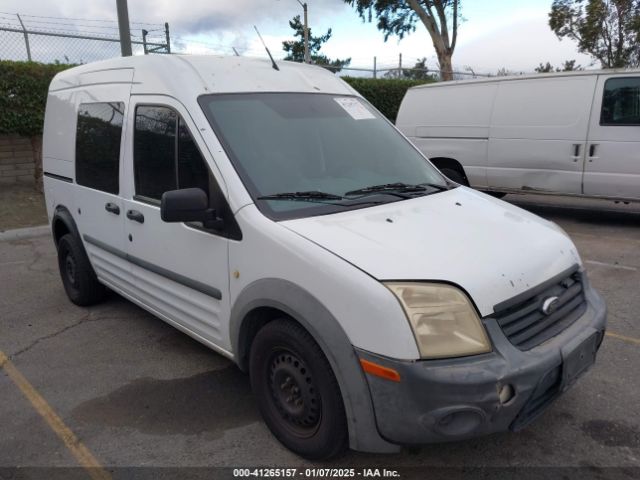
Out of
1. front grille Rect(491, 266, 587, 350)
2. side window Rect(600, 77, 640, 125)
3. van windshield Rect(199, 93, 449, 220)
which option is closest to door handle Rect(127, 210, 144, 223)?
van windshield Rect(199, 93, 449, 220)

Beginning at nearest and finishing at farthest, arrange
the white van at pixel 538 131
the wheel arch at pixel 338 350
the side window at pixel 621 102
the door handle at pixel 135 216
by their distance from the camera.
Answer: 1. the wheel arch at pixel 338 350
2. the door handle at pixel 135 216
3. the side window at pixel 621 102
4. the white van at pixel 538 131

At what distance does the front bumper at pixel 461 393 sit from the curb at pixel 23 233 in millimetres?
7421

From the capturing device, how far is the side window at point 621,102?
718cm

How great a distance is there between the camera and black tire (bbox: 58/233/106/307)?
15.3 ft

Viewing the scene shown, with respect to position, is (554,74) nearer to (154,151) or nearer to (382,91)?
(154,151)

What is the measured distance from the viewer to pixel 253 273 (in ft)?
8.83

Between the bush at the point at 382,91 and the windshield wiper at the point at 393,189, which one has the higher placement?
the bush at the point at 382,91

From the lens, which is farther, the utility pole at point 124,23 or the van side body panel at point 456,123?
the van side body panel at point 456,123

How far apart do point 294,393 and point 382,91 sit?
13657 millimetres

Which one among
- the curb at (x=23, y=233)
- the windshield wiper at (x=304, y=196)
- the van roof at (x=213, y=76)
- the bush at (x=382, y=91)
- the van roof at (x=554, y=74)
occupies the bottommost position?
the curb at (x=23, y=233)

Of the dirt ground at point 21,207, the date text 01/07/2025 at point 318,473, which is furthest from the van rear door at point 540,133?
the dirt ground at point 21,207

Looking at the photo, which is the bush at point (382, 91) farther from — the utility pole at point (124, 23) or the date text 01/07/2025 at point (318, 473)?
the date text 01/07/2025 at point (318, 473)

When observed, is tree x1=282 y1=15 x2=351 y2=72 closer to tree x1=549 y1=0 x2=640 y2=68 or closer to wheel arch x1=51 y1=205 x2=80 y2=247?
tree x1=549 y1=0 x2=640 y2=68

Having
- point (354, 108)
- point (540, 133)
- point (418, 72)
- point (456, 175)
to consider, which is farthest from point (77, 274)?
point (418, 72)
